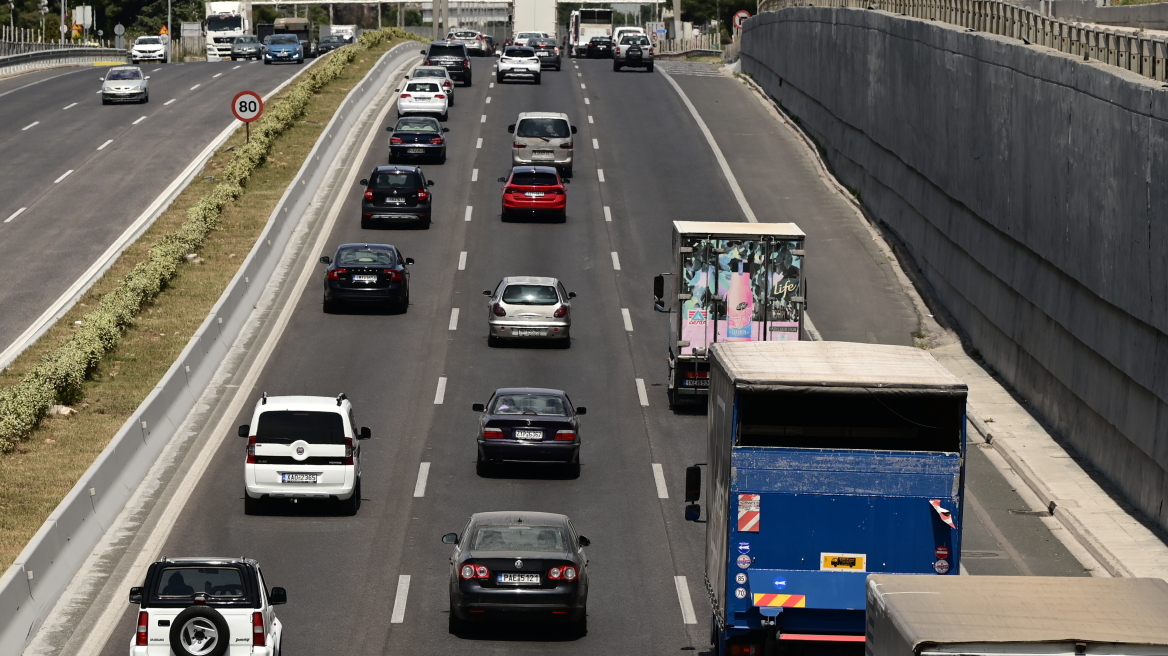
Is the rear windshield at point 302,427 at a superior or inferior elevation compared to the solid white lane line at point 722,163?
inferior

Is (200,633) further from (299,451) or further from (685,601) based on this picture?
(299,451)

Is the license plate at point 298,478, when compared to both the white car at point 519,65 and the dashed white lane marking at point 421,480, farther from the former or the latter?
the white car at point 519,65

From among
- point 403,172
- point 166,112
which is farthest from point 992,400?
point 166,112

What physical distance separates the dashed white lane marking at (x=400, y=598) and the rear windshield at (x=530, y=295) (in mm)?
14868

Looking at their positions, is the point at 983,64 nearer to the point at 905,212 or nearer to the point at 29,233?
the point at 905,212

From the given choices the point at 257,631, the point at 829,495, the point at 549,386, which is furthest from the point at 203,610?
the point at 549,386

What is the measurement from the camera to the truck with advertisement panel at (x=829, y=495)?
50.0 feet

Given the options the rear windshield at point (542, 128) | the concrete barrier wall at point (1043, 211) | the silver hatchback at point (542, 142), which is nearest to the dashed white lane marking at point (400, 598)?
the concrete barrier wall at point (1043, 211)

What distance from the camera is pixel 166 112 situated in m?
66.8

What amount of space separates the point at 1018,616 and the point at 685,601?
11.2m

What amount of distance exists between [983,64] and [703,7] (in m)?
166

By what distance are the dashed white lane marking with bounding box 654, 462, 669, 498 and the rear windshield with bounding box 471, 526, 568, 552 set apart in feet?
23.4

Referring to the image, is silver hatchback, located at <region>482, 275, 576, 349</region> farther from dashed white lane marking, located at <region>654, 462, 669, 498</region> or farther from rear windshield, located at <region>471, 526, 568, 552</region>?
rear windshield, located at <region>471, 526, 568, 552</region>

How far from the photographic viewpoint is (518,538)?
742 inches
